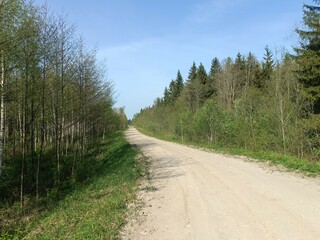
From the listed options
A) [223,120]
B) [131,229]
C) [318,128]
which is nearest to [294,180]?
[131,229]

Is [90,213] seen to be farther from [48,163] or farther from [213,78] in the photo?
[213,78]

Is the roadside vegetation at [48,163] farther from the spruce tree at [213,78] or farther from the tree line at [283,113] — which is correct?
the spruce tree at [213,78]

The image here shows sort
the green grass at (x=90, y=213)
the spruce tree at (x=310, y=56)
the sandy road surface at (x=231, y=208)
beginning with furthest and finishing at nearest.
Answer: the spruce tree at (x=310, y=56), the green grass at (x=90, y=213), the sandy road surface at (x=231, y=208)

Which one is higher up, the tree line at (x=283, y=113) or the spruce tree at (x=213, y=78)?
the spruce tree at (x=213, y=78)

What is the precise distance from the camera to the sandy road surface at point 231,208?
5875 mm

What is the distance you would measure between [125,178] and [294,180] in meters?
6.49

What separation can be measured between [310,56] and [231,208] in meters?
13.5

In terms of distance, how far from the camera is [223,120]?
99.8 feet

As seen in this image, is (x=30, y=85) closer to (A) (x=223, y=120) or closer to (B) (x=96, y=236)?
(B) (x=96, y=236)

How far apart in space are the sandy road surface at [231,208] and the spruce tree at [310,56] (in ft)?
25.9

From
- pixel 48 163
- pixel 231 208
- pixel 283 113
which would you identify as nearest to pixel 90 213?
pixel 231 208

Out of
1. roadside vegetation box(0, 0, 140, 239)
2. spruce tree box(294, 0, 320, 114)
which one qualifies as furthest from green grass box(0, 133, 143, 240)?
spruce tree box(294, 0, 320, 114)

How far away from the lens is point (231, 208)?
7.34 metres

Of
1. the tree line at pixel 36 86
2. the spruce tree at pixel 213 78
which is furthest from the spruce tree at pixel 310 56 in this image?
the spruce tree at pixel 213 78
